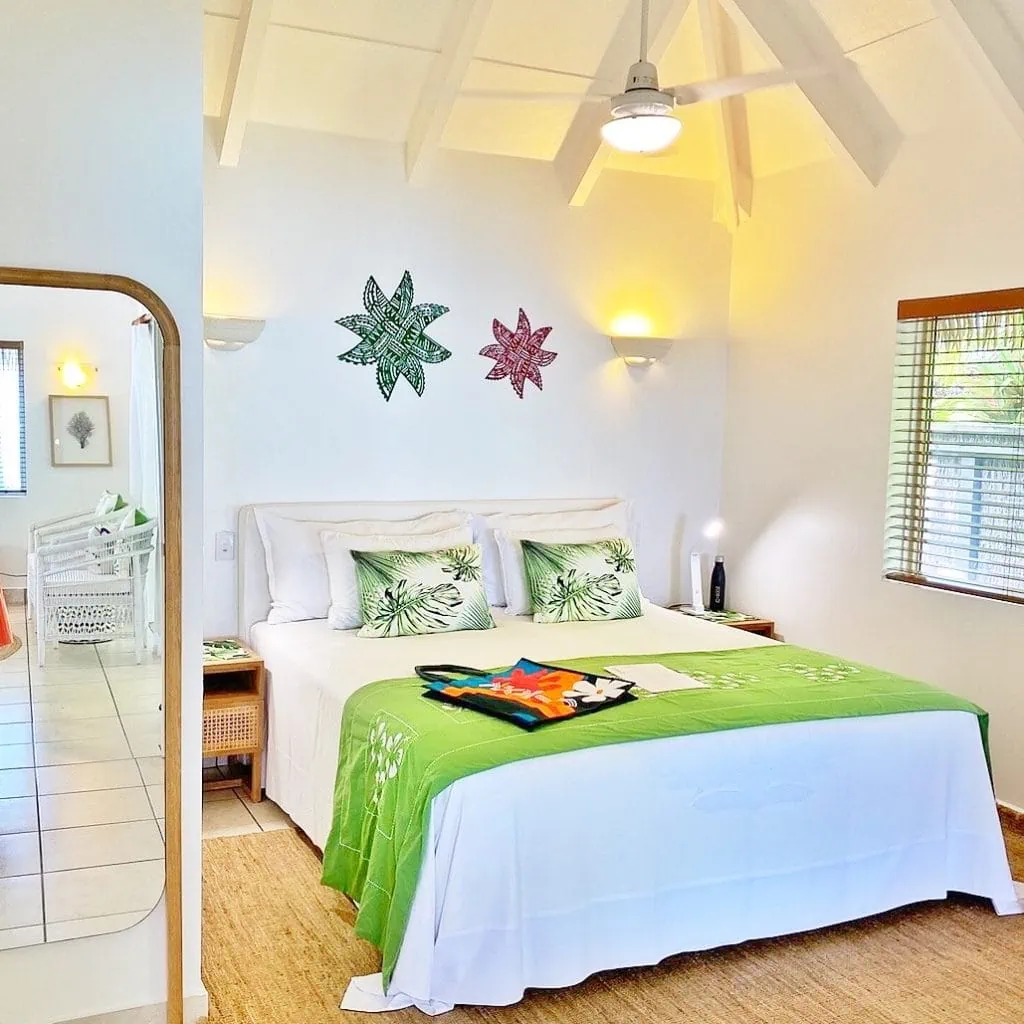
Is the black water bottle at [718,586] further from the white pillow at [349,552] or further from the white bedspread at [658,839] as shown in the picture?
the white bedspread at [658,839]

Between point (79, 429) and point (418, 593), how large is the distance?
1.67 metres

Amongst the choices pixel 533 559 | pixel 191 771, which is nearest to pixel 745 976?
pixel 191 771

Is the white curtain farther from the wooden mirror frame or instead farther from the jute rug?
the jute rug

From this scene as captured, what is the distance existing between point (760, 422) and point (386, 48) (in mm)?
2284

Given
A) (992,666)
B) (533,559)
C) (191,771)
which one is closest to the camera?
(191,771)

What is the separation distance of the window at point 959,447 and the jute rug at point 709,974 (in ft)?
4.15

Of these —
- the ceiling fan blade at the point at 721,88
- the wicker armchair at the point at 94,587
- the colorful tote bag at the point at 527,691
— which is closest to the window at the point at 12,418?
the wicker armchair at the point at 94,587

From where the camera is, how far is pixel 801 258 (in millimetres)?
4777

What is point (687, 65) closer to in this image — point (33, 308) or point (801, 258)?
point (801, 258)

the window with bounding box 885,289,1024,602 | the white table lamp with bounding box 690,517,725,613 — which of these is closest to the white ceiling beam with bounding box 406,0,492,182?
the window with bounding box 885,289,1024,602

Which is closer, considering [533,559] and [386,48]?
[386,48]

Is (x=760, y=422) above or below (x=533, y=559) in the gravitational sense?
above

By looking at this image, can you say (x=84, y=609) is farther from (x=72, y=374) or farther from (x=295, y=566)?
(x=295, y=566)

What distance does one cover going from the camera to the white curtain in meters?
2.47
